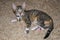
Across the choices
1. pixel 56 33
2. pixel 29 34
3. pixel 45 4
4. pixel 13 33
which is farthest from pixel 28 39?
pixel 45 4

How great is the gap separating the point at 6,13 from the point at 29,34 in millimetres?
604

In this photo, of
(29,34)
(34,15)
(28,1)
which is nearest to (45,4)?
(28,1)

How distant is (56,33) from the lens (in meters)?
2.39

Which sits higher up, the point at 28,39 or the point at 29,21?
the point at 29,21

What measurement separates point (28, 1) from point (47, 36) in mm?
963

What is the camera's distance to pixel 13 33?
240 cm

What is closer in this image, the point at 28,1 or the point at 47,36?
the point at 47,36

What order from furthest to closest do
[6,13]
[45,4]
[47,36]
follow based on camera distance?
1. [45,4]
2. [6,13]
3. [47,36]

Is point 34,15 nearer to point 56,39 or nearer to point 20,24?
point 20,24

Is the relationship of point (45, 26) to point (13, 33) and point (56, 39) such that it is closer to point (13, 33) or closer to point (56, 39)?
point (56, 39)

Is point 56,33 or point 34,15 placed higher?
point 34,15

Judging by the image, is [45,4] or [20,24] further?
[45,4]

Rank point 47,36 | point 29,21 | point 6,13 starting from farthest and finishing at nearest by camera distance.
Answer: point 6,13 → point 29,21 → point 47,36

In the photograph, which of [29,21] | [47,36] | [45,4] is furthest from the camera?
[45,4]
